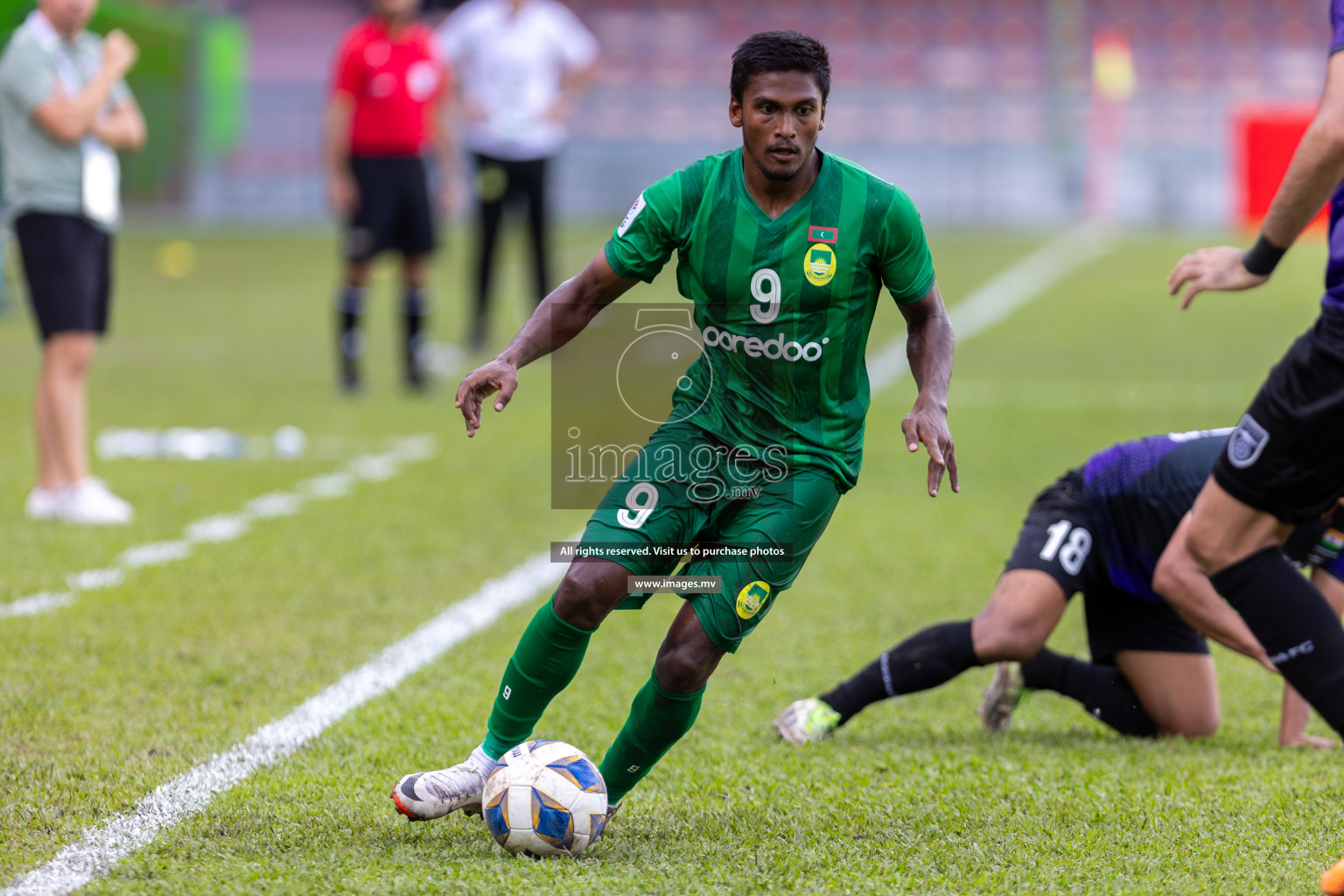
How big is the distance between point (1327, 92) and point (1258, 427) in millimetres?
657

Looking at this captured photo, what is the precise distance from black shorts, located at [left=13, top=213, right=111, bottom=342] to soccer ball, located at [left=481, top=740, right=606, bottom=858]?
4173 mm

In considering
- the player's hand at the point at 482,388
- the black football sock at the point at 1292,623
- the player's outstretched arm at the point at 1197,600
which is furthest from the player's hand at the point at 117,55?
the black football sock at the point at 1292,623

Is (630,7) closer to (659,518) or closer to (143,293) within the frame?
(143,293)

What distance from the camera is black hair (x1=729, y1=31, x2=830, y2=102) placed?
319cm

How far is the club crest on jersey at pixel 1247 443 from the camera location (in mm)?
3086

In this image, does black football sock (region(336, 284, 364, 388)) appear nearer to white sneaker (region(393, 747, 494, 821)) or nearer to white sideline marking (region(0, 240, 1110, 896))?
white sideline marking (region(0, 240, 1110, 896))

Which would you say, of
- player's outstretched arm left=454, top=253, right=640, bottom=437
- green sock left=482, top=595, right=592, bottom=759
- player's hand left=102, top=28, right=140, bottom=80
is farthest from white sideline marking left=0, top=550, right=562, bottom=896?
player's hand left=102, top=28, right=140, bottom=80

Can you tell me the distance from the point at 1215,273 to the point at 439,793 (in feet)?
6.64

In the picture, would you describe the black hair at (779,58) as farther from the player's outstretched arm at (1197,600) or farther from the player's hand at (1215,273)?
the player's outstretched arm at (1197,600)

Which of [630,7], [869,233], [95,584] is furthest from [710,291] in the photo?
[630,7]

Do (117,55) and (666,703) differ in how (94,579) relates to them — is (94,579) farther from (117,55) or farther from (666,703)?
(666,703)

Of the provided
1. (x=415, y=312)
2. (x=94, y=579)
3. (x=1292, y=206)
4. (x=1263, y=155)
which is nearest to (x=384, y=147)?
(x=415, y=312)

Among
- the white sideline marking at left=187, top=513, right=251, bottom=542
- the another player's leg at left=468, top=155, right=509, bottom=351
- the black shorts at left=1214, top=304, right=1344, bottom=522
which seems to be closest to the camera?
the black shorts at left=1214, top=304, right=1344, bottom=522

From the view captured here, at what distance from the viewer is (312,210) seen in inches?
1103
